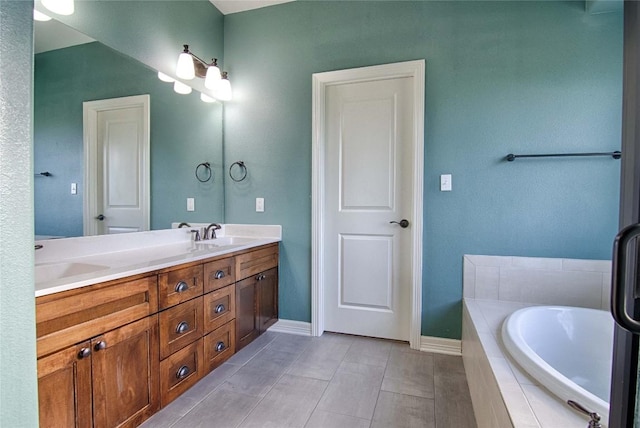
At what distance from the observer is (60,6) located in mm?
1573

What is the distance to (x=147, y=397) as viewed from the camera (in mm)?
1446

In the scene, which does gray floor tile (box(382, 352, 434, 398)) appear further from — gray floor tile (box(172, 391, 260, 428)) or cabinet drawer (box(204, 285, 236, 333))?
cabinet drawer (box(204, 285, 236, 333))

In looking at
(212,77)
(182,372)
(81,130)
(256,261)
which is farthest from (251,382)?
(212,77)

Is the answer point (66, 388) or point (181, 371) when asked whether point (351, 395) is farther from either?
point (66, 388)

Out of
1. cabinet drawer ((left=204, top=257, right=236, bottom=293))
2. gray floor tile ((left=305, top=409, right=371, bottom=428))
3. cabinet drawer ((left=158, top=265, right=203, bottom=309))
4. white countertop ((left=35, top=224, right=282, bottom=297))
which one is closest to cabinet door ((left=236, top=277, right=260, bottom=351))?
cabinet drawer ((left=204, top=257, right=236, bottom=293))

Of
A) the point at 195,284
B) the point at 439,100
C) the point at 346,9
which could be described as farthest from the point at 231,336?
the point at 346,9

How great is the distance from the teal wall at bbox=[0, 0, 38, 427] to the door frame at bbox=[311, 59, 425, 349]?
190 centimetres

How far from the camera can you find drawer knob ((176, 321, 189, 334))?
63.5 inches

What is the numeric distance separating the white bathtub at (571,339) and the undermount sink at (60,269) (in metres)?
2.00

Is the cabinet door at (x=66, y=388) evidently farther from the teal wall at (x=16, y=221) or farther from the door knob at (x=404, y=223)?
the door knob at (x=404, y=223)

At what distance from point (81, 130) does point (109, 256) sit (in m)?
0.69

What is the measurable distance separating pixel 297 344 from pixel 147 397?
45.2 inches

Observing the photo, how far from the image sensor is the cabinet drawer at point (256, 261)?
211 cm

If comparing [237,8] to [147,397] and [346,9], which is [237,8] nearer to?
[346,9]
